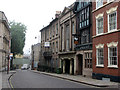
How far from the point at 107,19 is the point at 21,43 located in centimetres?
4345

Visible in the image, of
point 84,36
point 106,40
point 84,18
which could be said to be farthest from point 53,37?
point 106,40

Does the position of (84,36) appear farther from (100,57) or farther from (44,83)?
(44,83)

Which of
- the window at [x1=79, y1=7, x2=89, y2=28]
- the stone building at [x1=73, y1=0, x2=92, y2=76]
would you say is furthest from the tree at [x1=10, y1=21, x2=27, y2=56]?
the window at [x1=79, y1=7, x2=89, y2=28]

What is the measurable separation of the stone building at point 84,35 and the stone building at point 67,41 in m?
1.62

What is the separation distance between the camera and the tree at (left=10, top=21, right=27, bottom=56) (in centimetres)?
6056

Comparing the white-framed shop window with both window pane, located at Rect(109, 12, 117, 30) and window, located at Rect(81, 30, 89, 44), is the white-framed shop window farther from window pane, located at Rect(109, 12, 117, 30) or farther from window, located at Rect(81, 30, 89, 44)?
window, located at Rect(81, 30, 89, 44)

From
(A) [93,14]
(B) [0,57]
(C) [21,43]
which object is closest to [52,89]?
(A) [93,14]

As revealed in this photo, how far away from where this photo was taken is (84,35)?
2758 cm

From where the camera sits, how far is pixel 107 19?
20781 mm

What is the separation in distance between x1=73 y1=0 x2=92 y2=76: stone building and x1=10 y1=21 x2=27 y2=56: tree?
32929mm

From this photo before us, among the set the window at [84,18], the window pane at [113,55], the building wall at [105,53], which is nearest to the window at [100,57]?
the building wall at [105,53]

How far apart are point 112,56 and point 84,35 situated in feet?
27.8

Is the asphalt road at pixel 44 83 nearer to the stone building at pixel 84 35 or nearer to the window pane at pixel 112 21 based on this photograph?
the stone building at pixel 84 35

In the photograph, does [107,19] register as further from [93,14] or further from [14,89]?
[14,89]
